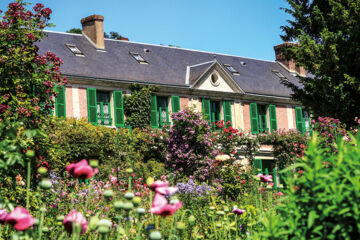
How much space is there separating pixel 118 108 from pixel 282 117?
32.1 ft

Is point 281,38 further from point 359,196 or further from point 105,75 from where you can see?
point 359,196

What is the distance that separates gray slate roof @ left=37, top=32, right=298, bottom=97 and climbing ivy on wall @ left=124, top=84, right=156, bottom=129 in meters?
0.76

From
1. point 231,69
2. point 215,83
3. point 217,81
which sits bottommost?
point 215,83

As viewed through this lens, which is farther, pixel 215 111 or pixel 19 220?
pixel 215 111

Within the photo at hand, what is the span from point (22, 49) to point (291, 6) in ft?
31.8

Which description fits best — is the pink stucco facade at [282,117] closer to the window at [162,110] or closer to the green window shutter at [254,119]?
the green window shutter at [254,119]

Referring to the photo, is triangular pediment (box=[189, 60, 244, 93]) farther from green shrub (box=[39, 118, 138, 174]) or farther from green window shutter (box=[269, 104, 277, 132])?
green shrub (box=[39, 118, 138, 174])

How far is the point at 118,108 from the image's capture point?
62.4 feet

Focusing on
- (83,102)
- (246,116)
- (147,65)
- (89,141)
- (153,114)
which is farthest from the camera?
(246,116)

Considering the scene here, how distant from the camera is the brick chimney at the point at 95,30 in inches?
856

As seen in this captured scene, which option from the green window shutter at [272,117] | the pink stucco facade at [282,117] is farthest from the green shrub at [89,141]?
the pink stucco facade at [282,117]

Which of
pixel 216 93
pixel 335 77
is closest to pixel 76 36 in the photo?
pixel 216 93

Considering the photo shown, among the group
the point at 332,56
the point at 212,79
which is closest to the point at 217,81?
the point at 212,79

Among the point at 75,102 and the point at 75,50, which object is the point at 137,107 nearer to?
the point at 75,102
